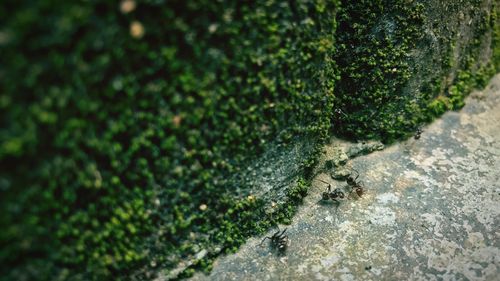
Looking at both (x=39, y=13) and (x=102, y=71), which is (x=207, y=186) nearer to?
(x=102, y=71)

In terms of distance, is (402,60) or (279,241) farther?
(402,60)

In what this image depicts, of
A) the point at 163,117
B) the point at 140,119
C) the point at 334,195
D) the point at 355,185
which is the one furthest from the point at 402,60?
the point at 140,119

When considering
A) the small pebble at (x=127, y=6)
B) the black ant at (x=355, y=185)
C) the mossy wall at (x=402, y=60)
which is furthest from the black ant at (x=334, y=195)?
the small pebble at (x=127, y=6)

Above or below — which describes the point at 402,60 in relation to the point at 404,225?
above

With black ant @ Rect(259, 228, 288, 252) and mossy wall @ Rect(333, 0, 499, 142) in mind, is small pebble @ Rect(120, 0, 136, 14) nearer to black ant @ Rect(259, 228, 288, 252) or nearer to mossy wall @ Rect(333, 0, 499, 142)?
black ant @ Rect(259, 228, 288, 252)

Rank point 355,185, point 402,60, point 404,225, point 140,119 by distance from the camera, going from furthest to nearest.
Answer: point 402,60, point 355,185, point 404,225, point 140,119

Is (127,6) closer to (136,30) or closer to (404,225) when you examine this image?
(136,30)

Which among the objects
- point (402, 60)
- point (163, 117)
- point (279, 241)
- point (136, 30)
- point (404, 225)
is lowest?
point (404, 225)
